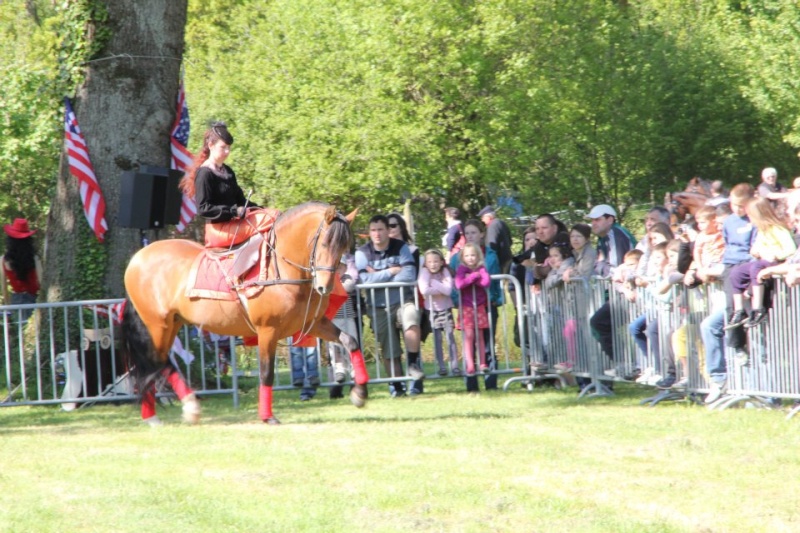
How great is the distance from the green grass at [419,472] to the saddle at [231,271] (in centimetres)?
132

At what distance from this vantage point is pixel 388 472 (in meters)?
8.19

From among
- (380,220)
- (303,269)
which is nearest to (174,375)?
(303,269)

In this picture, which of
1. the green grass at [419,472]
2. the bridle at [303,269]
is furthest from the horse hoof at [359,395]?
the bridle at [303,269]

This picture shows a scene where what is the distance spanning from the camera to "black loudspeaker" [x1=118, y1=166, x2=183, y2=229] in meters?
13.4

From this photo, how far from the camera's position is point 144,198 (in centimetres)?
1345

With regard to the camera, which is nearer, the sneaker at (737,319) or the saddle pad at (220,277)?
the sneaker at (737,319)

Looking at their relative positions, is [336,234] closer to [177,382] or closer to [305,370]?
[177,382]

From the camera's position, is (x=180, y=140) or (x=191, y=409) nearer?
(x=191, y=409)

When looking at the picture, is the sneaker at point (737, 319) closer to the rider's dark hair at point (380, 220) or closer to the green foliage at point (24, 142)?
the rider's dark hair at point (380, 220)

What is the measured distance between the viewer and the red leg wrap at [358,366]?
11.2 m

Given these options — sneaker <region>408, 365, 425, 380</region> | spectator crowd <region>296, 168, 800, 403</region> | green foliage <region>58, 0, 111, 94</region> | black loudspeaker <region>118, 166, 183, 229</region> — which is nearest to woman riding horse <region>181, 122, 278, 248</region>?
black loudspeaker <region>118, 166, 183, 229</region>

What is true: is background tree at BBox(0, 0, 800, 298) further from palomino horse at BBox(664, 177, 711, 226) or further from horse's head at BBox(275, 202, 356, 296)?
horse's head at BBox(275, 202, 356, 296)

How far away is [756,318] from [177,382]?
18.4ft

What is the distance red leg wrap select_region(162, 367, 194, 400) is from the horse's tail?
9cm
